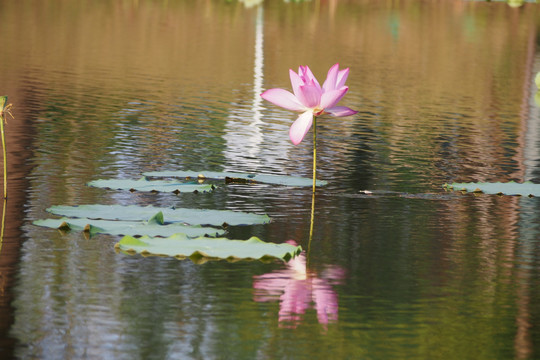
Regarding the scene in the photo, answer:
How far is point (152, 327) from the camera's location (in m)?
3.08

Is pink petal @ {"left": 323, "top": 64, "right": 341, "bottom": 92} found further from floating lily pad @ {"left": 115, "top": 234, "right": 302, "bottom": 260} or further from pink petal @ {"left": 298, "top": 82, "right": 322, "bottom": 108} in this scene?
floating lily pad @ {"left": 115, "top": 234, "right": 302, "bottom": 260}

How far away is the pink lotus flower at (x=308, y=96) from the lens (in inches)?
190

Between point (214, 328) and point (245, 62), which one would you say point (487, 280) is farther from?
point (245, 62)

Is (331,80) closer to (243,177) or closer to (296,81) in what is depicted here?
(296,81)

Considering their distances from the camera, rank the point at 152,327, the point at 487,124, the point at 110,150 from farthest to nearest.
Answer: the point at 487,124
the point at 110,150
the point at 152,327

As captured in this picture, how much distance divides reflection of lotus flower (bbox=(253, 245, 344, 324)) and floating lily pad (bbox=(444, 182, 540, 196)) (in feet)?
6.08

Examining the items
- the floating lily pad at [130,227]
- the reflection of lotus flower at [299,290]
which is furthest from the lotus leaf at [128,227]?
the reflection of lotus flower at [299,290]

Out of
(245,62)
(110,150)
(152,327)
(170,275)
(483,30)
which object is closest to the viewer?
(152,327)

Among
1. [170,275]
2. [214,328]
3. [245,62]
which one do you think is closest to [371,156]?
[170,275]

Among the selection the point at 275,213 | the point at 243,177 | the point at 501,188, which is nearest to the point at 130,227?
the point at 275,213

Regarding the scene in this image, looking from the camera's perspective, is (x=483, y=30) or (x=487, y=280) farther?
(x=483, y=30)

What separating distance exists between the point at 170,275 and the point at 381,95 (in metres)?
8.17

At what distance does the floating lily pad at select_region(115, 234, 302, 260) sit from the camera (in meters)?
3.83

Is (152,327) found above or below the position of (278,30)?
below
